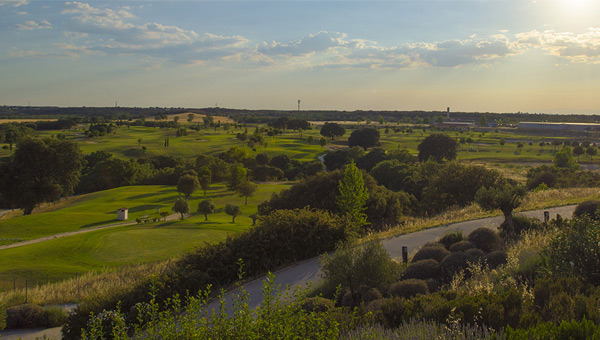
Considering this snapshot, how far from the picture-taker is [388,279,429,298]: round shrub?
9.62 metres

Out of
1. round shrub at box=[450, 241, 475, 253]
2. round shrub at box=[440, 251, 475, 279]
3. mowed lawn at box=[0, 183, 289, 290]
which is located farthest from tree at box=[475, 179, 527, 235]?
mowed lawn at box=[0, 183, 289, 290]

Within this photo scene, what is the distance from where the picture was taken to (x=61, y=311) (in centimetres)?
1420

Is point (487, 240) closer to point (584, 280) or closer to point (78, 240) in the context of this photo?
point (584, 280)

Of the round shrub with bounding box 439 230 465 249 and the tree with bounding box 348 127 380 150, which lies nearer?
the round shrub with bounding box 439 230 465 249

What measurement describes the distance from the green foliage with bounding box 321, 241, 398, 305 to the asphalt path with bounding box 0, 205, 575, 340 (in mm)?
918

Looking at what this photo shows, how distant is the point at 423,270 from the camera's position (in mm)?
11422

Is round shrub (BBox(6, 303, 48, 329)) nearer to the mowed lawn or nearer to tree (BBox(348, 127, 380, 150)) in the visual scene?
the mowed lawn

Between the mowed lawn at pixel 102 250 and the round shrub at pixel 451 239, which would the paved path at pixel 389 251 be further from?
the mowed lawn at pixel 102 250

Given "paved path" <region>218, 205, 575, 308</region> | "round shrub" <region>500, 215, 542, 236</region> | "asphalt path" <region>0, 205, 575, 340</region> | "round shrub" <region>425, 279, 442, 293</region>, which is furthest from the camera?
"round shrub" <region>500, 215, 542, 236</region>

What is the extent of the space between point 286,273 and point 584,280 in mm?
8506

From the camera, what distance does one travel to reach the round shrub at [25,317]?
44.5ft

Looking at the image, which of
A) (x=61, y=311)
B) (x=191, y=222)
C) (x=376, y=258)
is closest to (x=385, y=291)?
(x=376, y=258)

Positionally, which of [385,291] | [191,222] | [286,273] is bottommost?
[191,222]

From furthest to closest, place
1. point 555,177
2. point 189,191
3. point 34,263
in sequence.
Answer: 1. point 189,191
2. point 555,177
3. point 34,263
